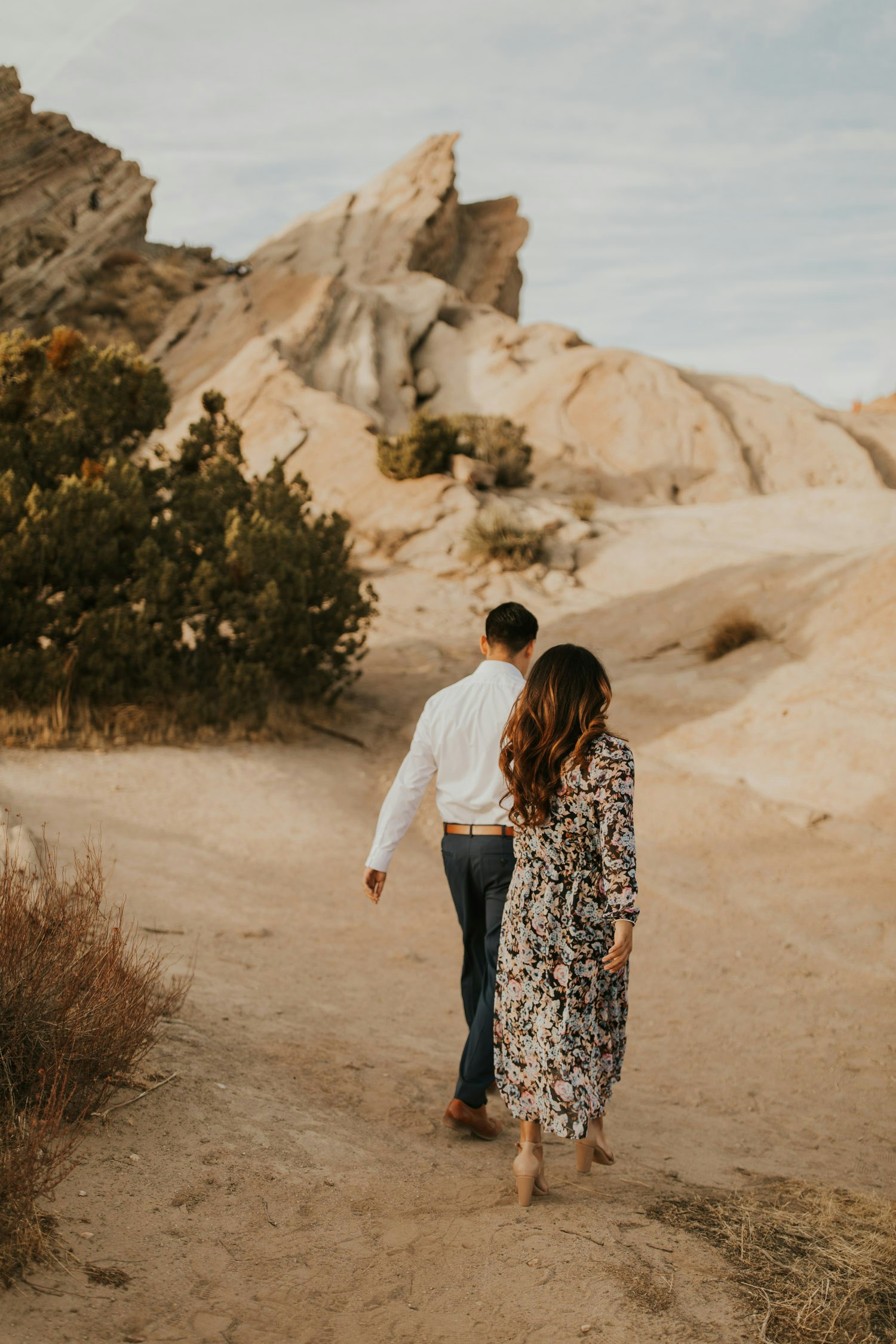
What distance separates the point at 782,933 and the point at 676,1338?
16.8 feet

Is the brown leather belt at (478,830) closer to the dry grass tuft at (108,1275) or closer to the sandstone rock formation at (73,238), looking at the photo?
the dry grass tuft at (108,1275)

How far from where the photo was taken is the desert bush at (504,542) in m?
16.8

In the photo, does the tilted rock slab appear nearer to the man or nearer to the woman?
the man

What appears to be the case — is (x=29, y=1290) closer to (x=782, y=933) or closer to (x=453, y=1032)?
(x=453, y=1032)

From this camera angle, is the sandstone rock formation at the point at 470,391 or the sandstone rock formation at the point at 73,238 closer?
the sandstone rock formation at the point at 470,391

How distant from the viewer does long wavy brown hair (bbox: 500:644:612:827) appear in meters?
3.32

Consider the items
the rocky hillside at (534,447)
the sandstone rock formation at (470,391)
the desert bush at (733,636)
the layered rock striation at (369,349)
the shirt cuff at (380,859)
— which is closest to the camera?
the shirt cuff at (380,859)

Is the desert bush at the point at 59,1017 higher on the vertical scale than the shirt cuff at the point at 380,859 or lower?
lower

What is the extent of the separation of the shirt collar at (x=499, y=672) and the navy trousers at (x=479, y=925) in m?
0.58

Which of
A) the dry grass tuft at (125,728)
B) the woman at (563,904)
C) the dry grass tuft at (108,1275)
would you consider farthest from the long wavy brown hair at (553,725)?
the dry grass tuft at (125,728)

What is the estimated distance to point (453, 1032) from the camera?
5594mm

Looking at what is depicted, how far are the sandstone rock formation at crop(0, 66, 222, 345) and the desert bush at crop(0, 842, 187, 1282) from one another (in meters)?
26.6

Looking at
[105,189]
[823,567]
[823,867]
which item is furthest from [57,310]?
[823,867]

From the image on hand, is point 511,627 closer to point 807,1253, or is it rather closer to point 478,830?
point 478,830
